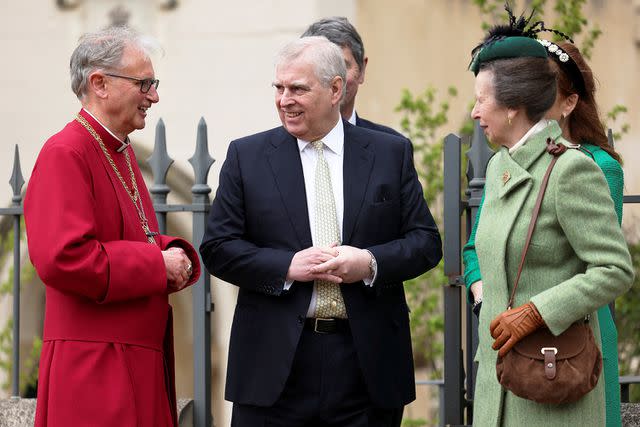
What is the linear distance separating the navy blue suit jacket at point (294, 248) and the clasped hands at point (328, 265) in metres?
0.04

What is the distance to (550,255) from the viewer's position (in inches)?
130

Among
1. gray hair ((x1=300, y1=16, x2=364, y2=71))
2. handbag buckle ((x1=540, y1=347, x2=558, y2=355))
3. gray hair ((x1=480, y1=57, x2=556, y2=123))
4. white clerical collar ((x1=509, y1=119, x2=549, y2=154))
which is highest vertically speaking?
gray hair ((x1=300, y1=16, x2=364, y2=71))

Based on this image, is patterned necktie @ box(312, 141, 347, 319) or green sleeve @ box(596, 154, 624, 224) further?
patterned necktie @ box(312, 141, 347, 319)

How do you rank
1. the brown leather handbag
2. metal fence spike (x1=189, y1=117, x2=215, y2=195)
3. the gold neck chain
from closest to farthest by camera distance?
1. the brown leather handbag
2. the gold neck chain
3. metal fence spike (x1=189, y1=117, x2=215, y2=195)

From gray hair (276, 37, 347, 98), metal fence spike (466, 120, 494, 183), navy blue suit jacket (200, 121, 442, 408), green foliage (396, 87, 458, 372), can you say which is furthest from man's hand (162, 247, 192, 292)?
green foliage (396, 87, 458, 372)

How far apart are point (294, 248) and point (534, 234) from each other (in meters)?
0.88

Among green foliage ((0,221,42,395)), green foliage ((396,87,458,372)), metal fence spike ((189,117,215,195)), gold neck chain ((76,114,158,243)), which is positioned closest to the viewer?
gold neck chain ((76,114,158,243))

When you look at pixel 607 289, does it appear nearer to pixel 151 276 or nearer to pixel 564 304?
pixel 564 304

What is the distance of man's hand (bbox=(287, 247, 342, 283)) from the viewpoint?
3.77 meters

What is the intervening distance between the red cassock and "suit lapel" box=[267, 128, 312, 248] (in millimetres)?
465

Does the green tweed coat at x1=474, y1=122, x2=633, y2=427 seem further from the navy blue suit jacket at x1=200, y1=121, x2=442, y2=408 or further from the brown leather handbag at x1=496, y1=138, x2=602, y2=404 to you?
the navy blue suit jacket at x1=200, y1=121, x2=442, y2=408

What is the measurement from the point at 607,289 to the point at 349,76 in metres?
1.88

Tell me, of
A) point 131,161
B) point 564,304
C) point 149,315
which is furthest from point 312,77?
point 564,304

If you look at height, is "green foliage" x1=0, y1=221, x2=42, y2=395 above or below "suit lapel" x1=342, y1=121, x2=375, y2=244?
below
